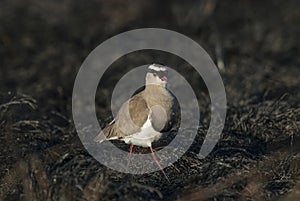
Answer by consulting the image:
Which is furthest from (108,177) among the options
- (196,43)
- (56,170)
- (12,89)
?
(196,43)

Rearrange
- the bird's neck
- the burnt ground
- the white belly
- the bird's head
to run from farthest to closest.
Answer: the bird's head → the bird's neck → the white belly → the burnt ground

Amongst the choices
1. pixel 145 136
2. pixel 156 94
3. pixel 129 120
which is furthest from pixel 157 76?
pixel 145 136

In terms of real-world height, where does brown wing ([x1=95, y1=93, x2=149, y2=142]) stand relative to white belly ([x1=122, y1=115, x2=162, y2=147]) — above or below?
above

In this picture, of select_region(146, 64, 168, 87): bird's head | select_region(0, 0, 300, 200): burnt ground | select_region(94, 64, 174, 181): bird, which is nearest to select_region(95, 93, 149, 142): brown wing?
select_region(94, 64, 174, 181): bird

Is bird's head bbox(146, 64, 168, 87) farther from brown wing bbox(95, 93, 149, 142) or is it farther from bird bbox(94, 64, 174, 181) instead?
brown wing bbox(95, 93, 149, 142)

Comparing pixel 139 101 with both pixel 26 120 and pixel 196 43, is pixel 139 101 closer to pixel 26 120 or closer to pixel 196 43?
pixel 26 120

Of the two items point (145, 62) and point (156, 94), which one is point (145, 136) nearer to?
point (156, 94)
